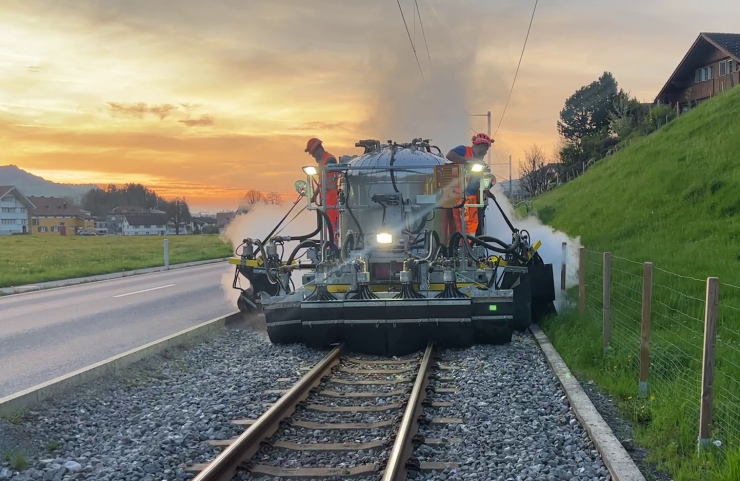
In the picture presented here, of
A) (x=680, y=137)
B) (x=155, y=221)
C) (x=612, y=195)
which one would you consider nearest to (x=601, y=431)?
(x=612, y=195)

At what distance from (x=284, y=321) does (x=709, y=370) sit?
6.17 meters

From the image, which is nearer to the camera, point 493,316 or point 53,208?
point 493,316

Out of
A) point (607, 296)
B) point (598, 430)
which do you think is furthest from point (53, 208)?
point (598, 430)

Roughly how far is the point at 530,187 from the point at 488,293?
60.1 m

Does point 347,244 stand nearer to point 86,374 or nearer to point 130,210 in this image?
point 86,374

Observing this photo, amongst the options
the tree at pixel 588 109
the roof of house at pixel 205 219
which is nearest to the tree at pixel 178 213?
the roof of house at pixel 205 219

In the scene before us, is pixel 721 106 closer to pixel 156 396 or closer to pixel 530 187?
pixel 156 396

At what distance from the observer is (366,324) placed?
9.70 metres

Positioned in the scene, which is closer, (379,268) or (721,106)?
(379,268)

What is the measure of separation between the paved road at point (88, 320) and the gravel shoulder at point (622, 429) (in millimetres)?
6616

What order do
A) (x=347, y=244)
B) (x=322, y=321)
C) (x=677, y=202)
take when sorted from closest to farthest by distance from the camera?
1. (x=322, y=321)
2. (x=347, y=244)
3. (x=677, y=202)

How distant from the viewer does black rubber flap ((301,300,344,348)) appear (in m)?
9.75

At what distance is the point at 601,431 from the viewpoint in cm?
602

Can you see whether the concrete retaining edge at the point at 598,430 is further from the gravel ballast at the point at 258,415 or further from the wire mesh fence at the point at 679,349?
the wire mesh fence at the point at 679,349
